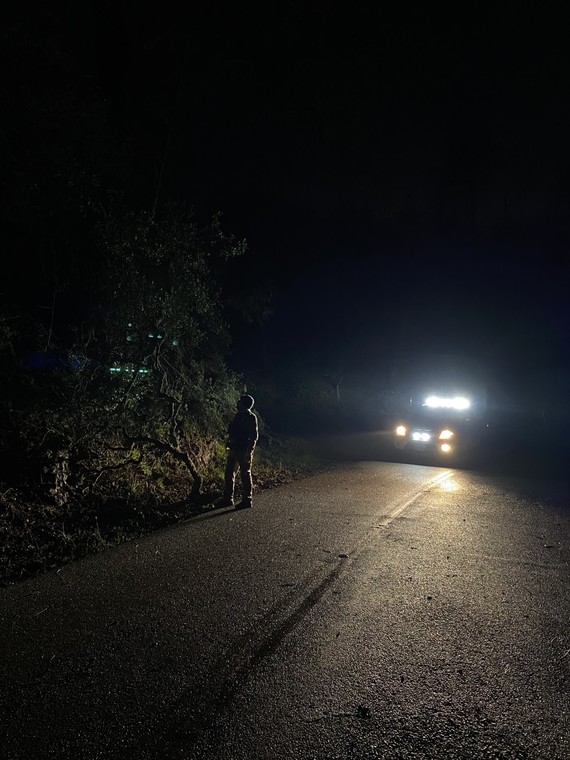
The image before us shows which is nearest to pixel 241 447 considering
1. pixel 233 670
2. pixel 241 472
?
pixel 241 472

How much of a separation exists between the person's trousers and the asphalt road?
148 centimetres

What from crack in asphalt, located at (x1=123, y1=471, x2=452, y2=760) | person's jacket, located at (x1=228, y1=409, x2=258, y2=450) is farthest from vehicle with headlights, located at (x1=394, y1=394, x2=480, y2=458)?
crack in asphalt, located at (x1=123, y1=471, x2=452, y2=760)

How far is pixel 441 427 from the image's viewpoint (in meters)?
14.2

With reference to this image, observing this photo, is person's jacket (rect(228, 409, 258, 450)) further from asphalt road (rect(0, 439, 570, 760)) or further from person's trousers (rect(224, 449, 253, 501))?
asphalt road (rect(0, 439, 570, 760))

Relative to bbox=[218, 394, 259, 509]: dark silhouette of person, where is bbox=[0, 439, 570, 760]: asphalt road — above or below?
below

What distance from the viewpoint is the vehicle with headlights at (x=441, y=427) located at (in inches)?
560

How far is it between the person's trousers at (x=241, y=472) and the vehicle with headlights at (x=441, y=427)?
7559 millimetres

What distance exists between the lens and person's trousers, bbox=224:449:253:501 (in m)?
8.27

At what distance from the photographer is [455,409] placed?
14867mm

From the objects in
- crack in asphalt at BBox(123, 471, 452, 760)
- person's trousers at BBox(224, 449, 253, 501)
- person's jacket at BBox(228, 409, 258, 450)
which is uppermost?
person's jacket at BBox(228, 409, 258, 450)

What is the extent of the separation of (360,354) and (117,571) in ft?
87.5

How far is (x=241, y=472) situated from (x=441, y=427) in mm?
7916

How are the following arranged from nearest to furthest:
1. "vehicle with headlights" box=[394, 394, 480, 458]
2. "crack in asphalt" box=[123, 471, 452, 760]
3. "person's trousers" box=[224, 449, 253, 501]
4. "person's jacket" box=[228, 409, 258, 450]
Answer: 1. "crack in asphalt" box=[123, 471, 452, 760]
2. "person's trousers" box=[224, 449, 253, 501]
3. "person's jacket" box=[228, 409, 258, 450]
4. "vehicle with headlights" box=[394, 394, 480, 458]

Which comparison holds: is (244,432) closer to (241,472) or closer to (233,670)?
(241,472)
